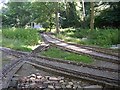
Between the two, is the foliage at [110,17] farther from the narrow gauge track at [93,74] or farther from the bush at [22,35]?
the narrow gauge track at [93,74]

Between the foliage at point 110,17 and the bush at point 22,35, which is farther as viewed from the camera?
the foliage at point 110,17

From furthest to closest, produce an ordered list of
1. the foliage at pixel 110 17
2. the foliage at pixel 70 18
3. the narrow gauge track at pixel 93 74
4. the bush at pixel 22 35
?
the foliage at pixel 70 18 < the foliage at pixel 110 17 < the bush at pixel 22 35 < the narrow gauge track at pixel 93 74

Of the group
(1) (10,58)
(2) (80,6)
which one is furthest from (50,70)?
(2) (80,6)

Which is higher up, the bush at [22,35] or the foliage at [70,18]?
the foliage at [70,18]

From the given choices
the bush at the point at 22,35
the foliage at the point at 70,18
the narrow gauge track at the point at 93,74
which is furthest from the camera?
the foliage at the point at 70,18

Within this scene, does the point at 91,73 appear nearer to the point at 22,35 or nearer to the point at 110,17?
the point at 22,35

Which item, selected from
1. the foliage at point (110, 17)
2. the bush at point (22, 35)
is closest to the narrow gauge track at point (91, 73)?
the bush at point (22, 35)

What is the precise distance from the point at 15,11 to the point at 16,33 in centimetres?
1855

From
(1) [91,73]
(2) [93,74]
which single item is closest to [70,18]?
(1) [91,73]

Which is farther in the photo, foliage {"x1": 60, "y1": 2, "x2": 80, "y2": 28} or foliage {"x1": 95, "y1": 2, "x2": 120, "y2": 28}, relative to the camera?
foliage {"x1": 60, "y1": 2, "x2": 80, "y2": 28}

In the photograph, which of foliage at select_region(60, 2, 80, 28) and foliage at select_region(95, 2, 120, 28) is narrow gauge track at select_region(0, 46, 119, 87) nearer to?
foliage at select_region(95, 2, 120, 28)

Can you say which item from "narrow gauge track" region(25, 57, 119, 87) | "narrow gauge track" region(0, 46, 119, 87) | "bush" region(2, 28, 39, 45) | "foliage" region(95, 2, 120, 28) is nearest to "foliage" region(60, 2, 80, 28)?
"foliage" region(95, 2, 120, 28)

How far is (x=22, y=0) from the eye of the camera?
39344mm

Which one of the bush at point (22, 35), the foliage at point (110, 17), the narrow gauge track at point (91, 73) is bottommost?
the narrow gauge track at point (91, 73)
